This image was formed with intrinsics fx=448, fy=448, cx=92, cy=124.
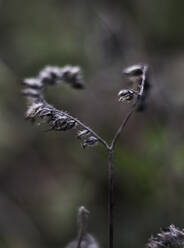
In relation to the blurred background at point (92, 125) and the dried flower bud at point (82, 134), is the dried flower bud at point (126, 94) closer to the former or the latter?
the dried flower bud at point (82, 134)

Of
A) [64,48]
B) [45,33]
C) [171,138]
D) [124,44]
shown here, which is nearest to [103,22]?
[124,44]

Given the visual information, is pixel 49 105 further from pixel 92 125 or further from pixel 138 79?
pixel 92 125

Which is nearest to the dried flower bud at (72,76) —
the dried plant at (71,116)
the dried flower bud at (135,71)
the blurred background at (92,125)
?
the dried plant at (71,116)

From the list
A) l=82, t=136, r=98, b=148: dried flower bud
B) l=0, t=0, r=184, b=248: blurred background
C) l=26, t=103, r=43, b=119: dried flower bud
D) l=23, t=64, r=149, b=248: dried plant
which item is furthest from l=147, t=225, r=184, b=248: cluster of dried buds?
l=0, t=0, r=184, b=248: blurred background

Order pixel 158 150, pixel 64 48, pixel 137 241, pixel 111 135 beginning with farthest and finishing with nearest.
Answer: pixel 64 48, pixel 111 135, pixel 158 150, pixel 137 241

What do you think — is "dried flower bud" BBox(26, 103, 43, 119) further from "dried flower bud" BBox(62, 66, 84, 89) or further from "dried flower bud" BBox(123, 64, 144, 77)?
"dried flower bud" BBox(62, 66, 84, 89)

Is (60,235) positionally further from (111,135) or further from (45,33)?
(45,33)

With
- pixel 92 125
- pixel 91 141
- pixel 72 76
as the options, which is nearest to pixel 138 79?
pixel 72 76
